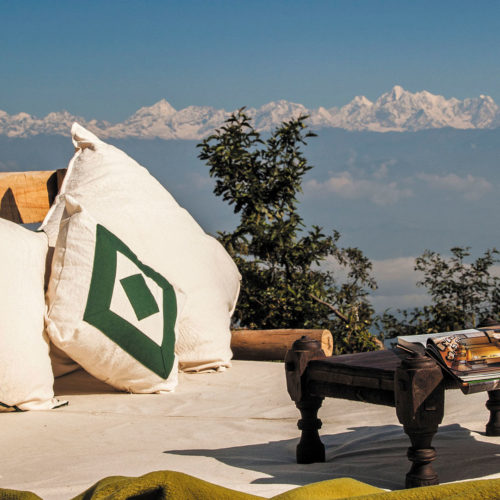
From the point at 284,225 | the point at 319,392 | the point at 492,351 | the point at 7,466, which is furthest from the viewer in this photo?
the point at 284,225

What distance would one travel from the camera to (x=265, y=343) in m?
4.48

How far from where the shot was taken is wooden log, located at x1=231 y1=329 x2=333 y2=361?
4.45m

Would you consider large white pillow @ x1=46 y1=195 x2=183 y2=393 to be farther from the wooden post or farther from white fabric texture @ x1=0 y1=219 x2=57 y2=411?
the wooden post

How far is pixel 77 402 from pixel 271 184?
113 inches

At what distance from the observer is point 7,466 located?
2229 mm

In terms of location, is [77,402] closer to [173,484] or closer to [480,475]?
[480,475]

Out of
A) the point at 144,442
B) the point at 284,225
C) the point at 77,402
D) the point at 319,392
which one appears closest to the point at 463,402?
the point at 319,392

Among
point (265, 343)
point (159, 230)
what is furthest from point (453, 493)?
point (265, 343)

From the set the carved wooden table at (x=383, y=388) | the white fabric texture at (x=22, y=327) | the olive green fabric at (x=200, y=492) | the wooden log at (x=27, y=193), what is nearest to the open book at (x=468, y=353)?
the carved wooden table at (x=383, y=388)

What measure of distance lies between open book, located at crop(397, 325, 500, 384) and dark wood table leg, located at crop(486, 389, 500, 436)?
613 mm

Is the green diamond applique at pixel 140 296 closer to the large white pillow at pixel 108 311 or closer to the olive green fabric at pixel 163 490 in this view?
the large white pillow at pixel 108 311

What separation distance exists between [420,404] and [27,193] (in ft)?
10.5

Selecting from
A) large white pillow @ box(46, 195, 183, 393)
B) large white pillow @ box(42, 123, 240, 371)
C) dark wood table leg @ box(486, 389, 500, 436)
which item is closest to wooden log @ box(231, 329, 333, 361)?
large white pillow @ box(42, 123, 240, 371)

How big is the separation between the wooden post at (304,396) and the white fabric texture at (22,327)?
118 centimetres
